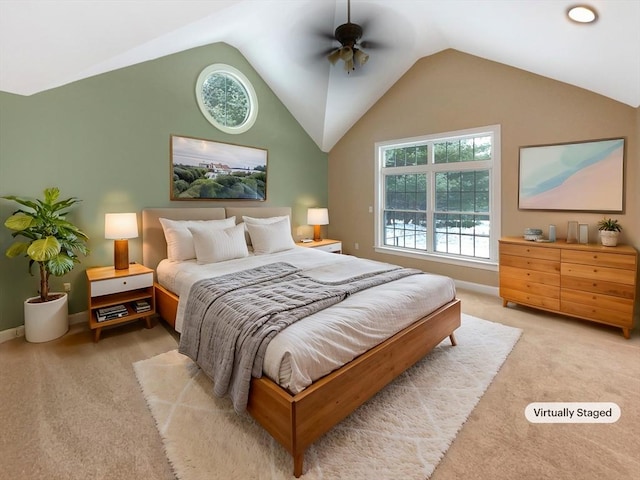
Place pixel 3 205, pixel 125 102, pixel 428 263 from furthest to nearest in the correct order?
pixel 428 263 → pixel 125 102 → pixel 3 205

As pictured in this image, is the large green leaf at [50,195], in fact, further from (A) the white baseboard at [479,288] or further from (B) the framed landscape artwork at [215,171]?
(A) the white baseboard at [479,288]

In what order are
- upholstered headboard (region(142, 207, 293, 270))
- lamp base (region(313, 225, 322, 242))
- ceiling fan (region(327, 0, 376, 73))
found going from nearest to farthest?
ceiling fan (region(327, 0, 376, 73)) → upholstered headboard (region(142, 207, 293, 270)) → lamp base (region(313, 225, 322, 242))

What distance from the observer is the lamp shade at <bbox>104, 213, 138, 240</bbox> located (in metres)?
3.13

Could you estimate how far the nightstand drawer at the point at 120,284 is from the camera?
292 cm

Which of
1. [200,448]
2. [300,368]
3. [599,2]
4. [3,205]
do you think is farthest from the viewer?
[3,205]

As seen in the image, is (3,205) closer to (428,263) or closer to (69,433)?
(69,433)

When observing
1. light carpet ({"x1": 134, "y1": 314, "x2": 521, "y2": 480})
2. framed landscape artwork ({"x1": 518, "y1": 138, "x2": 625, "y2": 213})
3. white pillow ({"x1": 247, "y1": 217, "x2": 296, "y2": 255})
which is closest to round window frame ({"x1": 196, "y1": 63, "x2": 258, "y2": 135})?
Answer: white pillow ({"x1": 247, "y1": 217, "x2": 296, "y2": 255})

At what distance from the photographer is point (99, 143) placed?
331 centimetres

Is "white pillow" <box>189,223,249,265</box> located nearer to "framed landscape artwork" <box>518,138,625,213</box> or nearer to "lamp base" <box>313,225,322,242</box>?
"lamp base" <box>313,225,322,242</box>

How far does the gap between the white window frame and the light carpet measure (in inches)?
78.8

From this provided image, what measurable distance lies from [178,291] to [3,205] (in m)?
1.72

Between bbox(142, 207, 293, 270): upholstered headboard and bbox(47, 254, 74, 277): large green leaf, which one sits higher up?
bbox(142, 207, 293, 270): upholstered headboard

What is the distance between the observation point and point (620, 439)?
175cm

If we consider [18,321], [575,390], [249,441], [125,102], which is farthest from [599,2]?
[18,321]
